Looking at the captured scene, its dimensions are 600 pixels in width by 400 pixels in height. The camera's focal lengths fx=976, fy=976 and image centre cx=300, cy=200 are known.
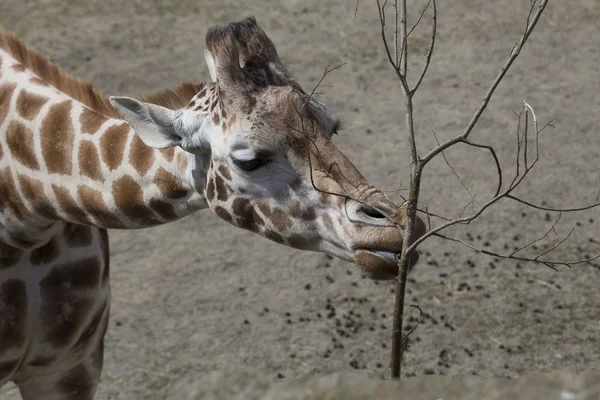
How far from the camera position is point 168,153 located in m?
3.97

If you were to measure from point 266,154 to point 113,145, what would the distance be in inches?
29.5

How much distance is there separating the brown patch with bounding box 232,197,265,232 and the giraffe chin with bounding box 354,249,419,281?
0.46 meters

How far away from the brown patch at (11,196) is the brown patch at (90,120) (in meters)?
0.41

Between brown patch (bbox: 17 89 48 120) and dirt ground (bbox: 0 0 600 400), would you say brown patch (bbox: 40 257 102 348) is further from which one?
dirt ground (bbox: 0 0 600 400)

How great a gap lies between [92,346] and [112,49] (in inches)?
222

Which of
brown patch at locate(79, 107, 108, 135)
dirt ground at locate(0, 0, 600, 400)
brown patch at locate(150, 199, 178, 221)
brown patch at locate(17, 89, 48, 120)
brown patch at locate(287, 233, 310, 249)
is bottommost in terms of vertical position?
dirt ground at locate(0, 0, 600, 400)

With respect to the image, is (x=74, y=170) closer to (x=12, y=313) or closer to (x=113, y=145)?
(x=113, y=145)

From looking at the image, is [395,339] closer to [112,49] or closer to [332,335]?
[332,335]

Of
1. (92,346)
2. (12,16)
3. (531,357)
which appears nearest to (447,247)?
(531,357)

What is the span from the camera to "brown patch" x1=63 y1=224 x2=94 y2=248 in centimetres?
454

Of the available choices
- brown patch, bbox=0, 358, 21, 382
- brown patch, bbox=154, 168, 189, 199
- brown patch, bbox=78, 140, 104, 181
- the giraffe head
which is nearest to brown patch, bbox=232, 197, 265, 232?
the giraffe head

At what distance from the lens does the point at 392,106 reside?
8.99m

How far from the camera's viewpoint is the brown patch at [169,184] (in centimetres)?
392

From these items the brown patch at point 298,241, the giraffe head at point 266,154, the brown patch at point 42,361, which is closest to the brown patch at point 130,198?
the giraffe head at point 266,154
